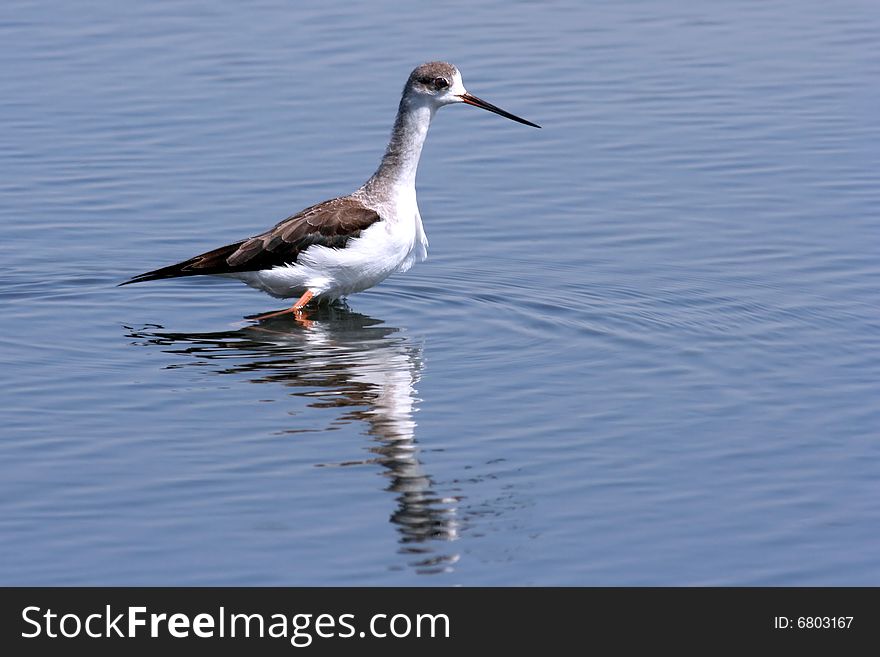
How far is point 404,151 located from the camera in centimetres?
1412

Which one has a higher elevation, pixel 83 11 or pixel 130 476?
pixel 83 11

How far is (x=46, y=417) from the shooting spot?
11.1m

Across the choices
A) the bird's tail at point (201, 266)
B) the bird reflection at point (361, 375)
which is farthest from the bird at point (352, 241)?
the bird reflection at point (361, 375)

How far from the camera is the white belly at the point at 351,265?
44.6ft

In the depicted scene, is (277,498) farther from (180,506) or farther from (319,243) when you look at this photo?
(319,243)

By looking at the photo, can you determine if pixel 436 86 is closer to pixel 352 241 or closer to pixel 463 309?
pixel 352 241

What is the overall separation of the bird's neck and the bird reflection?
1.19m

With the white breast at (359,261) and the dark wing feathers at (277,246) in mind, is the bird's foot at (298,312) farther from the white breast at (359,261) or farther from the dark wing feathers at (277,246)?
the dark wing feathers at (277,246)

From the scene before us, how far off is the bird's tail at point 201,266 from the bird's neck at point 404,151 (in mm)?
1396

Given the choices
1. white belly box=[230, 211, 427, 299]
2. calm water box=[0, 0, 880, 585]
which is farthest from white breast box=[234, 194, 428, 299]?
calm water box=[0, 0, 880, 585]

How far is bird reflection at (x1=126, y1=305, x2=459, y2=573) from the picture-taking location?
30.1ft

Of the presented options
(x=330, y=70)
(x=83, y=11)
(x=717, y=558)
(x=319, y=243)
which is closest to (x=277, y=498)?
(x=717, y=558)

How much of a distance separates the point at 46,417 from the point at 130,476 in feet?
4.71

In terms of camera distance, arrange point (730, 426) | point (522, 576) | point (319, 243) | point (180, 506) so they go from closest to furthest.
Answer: point (522, 576)
point (180, 506)
point (730, 426)
point (319, 243)
